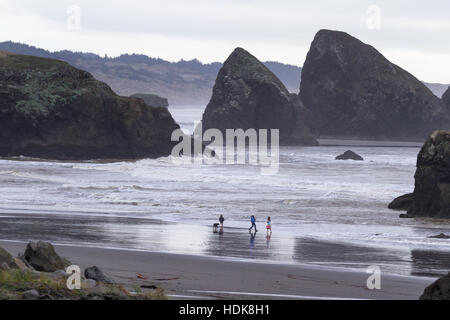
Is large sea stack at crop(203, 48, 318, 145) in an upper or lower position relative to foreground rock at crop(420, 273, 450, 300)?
upper

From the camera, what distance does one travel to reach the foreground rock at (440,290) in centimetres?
1114

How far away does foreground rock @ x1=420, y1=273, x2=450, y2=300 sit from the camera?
36.6 ft

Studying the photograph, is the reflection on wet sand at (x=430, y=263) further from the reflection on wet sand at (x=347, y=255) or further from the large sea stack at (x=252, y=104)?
the large sea stack at (x=252, y=104)

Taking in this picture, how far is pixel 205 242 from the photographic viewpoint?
76.4 feet

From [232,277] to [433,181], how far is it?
19.9 m

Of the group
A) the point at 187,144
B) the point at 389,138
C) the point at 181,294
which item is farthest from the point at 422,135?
the point at 181,294

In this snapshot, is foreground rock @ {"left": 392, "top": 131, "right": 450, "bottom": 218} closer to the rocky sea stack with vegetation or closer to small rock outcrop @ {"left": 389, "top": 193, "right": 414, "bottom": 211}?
small rock outcrop @ {"left": 389, "top": 193, "right": 414, "bottom": 211}

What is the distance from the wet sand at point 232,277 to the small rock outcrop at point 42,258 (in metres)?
1.25

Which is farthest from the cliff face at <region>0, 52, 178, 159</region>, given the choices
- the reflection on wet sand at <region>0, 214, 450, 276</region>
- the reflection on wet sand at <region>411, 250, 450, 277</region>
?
the reflection on wet sand at <region>411, 250, 450, 277</region>

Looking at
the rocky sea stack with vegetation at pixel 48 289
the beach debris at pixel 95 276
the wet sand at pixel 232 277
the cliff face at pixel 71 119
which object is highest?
the cliff face at pixel 71 119

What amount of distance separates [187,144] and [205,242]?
5627 centimetres

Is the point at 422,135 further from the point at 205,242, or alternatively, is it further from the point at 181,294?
the point at 181,294

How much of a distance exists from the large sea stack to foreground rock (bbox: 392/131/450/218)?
91.8 metres

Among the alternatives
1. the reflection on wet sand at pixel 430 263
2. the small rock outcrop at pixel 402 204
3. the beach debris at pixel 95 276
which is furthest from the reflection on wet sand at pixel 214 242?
the small rock outcrop at pixel 402 204
